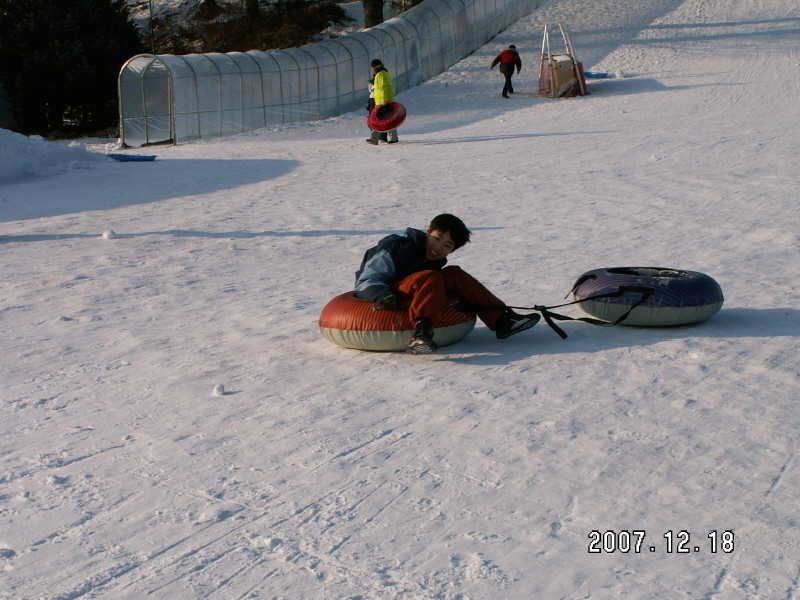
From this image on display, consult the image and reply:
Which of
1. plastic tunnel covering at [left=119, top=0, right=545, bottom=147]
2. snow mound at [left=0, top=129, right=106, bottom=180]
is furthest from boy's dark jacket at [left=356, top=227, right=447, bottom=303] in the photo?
plastic tunnel covering at [left=119, top=0, right=545, bottom=147]

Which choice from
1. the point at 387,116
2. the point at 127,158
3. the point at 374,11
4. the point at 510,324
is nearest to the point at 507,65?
the point at 387,116

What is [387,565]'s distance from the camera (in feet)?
8.84

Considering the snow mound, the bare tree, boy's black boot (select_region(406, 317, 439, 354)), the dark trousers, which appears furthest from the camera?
the bare tree

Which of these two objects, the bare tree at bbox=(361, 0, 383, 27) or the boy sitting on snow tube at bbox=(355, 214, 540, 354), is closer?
the boy sitting on snow tube at bbox=(355, 214, 540, 354)

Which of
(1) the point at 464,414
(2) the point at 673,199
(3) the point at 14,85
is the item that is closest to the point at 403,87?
(3) the point at 14,85

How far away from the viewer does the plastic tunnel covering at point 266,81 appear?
19.6m

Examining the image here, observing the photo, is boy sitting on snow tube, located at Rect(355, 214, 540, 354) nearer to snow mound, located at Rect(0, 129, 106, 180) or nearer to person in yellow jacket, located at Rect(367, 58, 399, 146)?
snow mound, located at Rect(0, 129, 106, 180)

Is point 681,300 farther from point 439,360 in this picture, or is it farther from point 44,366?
point 44,366

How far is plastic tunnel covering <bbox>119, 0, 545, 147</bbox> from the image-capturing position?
19.6 metres

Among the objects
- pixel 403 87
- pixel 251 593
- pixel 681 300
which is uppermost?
pixel 403 87

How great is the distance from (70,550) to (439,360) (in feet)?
7.92

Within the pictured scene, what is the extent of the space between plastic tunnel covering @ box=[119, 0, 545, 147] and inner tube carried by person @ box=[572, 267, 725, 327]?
15901mm
